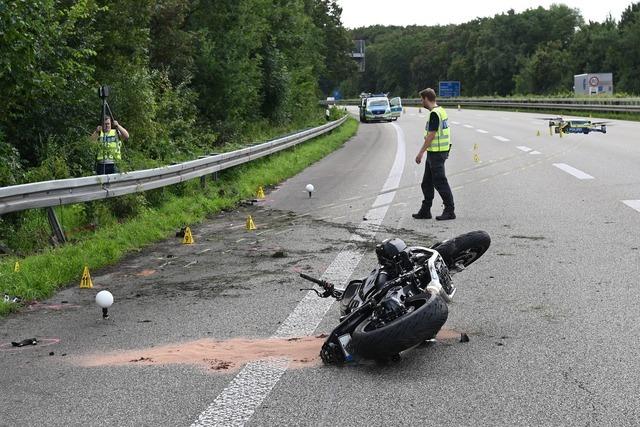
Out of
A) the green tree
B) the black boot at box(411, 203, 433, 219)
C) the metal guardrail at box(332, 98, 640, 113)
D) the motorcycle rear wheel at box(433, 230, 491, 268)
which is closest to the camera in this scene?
the motorcycle rear wheel at box(433, 230, 491, 268)

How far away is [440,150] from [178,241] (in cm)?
402

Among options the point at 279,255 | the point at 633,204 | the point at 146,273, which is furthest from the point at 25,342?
the point at 633,204

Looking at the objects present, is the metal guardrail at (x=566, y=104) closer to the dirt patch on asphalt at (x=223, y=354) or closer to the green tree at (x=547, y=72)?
the green tree at (x=547, y=72)

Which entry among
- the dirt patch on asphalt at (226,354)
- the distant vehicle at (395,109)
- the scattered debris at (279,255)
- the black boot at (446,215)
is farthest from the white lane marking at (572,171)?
the distant vehicle at (395,109)

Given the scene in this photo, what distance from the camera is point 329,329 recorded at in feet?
17.8

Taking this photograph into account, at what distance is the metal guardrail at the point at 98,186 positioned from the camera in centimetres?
779

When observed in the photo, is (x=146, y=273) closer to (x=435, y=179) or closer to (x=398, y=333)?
(x=398, y=333)

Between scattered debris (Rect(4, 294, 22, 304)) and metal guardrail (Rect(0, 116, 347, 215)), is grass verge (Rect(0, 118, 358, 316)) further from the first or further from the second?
metal guardrail (Rect(0, 116, 347, 215))

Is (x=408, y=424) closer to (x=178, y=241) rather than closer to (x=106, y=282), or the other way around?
(x=106, y=282)

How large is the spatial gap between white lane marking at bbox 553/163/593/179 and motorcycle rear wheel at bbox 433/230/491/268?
32.9 ft

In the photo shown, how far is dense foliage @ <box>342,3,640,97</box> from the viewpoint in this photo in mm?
106188

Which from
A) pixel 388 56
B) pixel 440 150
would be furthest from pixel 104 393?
pixel 388 56

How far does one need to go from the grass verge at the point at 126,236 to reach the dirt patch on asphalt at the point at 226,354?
5.66 feet

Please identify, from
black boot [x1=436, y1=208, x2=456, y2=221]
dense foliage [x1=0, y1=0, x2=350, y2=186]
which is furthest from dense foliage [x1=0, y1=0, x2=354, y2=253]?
black boot [x1=436, y1=208, x2=456, y2=221]
